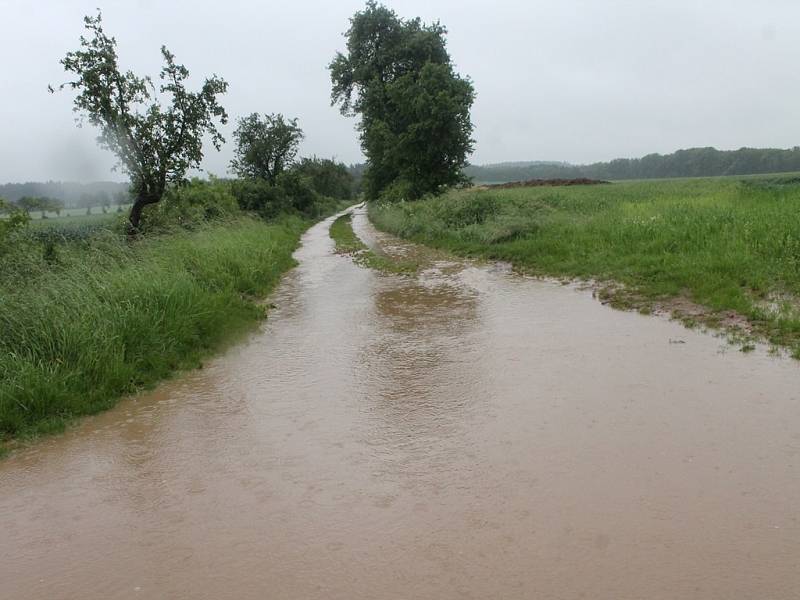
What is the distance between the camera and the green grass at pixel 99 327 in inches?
232

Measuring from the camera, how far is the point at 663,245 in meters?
12.1

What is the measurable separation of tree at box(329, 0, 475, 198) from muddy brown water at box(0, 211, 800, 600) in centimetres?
2646

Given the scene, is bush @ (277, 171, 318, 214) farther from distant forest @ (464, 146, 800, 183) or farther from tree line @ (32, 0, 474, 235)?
distant forest @ (464, 146, 800, 183)

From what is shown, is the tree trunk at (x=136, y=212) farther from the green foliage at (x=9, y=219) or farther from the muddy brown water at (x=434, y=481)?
the muddy brown water at (x=434, y=481)

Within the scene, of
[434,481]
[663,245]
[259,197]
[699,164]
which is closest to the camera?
[434,481]

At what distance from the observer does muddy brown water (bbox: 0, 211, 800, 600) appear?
340 cm

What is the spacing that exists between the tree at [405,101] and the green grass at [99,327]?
77.2 ft

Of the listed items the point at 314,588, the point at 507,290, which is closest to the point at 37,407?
the point at 314,588

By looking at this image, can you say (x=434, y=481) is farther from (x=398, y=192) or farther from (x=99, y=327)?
(x=398, y=192)

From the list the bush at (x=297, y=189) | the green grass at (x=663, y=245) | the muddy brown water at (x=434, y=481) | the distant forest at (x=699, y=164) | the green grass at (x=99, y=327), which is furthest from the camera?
the distant forest at (x=699, y=164)

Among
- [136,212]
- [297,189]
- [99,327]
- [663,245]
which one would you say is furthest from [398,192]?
[99,327]

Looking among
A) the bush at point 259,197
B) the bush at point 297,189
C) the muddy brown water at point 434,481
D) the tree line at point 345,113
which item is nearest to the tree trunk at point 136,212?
the tree line at point 345,113

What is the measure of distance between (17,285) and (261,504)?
6304 mm

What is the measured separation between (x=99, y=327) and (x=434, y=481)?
490cm
